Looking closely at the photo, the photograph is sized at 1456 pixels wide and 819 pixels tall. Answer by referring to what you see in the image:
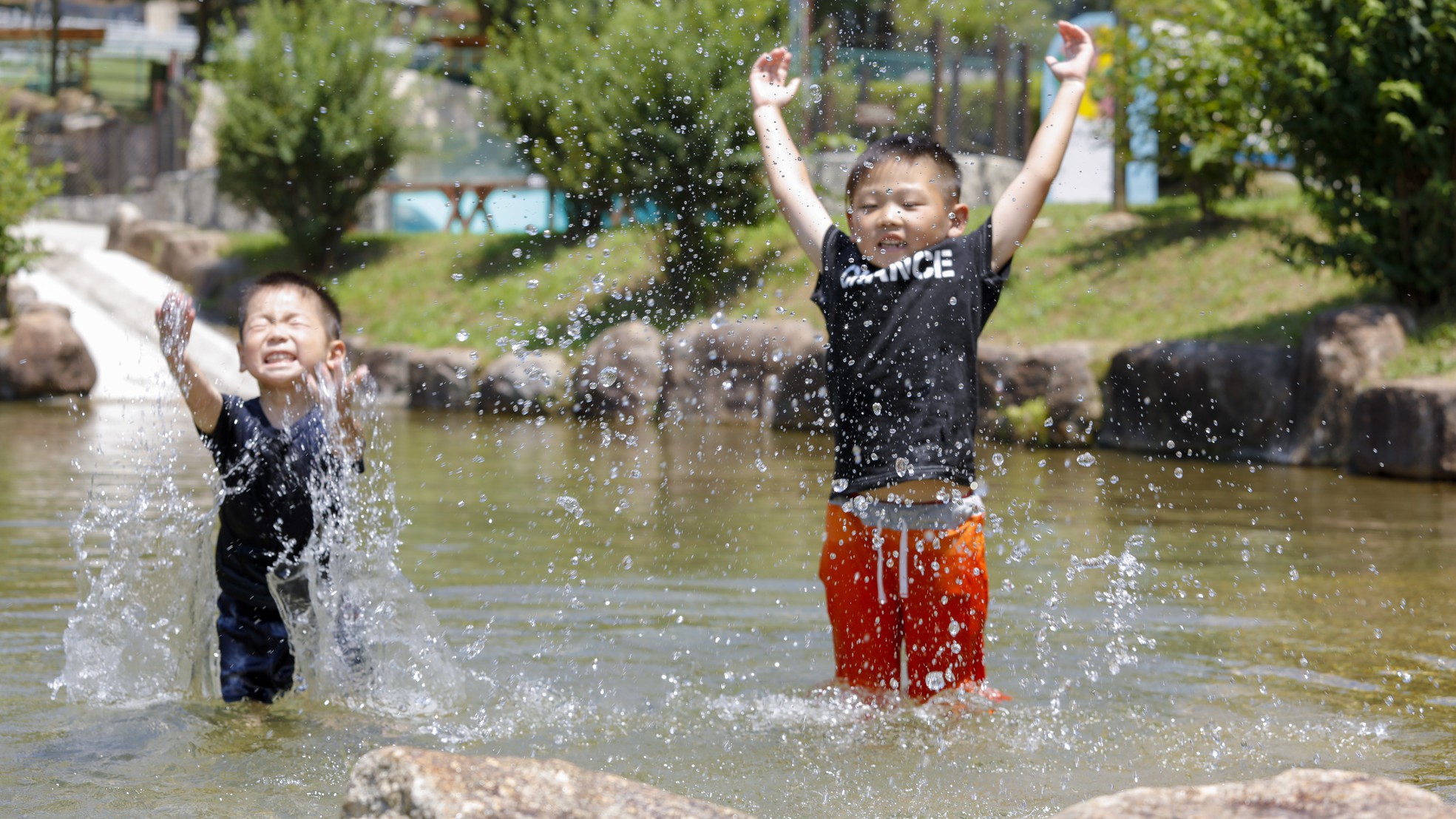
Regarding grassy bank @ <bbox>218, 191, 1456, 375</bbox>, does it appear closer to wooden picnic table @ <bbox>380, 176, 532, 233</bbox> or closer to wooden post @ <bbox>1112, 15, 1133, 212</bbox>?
wooden picnic table @ <bbox>380, 176, 532, 233</bbox>

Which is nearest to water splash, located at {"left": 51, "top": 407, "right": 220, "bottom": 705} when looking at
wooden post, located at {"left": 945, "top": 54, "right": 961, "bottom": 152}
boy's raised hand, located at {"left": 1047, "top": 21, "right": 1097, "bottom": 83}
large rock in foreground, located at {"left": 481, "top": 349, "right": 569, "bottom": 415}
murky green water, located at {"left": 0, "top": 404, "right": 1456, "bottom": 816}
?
murky green water, located at {"left": 0, "top": 404, "right": 1456, "bottom": 816}

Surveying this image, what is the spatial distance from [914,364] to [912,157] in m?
0.49

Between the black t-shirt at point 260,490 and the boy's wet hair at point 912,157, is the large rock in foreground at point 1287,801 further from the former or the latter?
the black t-shirt at point 260,490

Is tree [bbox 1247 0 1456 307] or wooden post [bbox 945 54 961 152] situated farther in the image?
wooden post [bbox 945 54 961 152]

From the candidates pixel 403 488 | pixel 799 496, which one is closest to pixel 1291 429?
pixel 799 496

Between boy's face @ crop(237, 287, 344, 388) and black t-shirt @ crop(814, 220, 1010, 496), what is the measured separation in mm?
1346

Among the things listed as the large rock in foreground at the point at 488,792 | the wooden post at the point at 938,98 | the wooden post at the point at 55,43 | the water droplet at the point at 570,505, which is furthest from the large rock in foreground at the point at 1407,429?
the wooden post at the point at 55,43

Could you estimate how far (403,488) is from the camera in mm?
8398

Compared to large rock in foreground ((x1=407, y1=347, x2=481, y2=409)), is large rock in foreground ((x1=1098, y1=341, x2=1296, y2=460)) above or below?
above

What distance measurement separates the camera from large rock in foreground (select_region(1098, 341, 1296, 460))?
1012 cm

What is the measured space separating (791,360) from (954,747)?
29.5 ft

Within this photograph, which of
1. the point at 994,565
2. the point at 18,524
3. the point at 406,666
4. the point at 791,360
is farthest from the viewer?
the point at 791,360

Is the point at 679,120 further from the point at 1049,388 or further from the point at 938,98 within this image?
the point at 1049,388

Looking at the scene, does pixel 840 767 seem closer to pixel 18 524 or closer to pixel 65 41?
pixel 18 524
